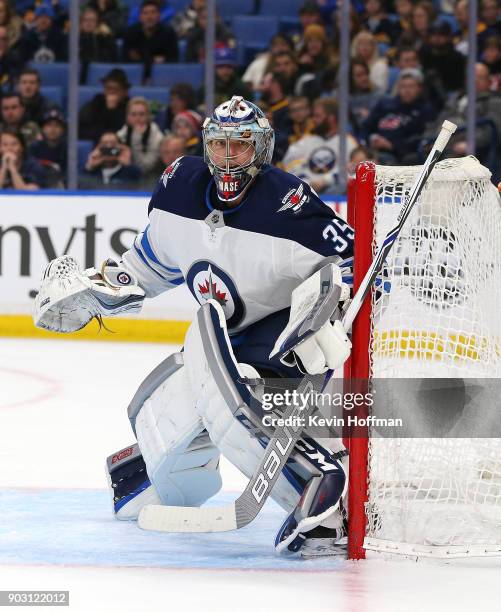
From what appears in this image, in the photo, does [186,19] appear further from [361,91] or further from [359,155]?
[359,155]

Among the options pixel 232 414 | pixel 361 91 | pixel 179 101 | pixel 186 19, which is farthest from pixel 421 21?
pixel 232 414

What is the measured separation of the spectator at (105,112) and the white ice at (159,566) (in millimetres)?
3106

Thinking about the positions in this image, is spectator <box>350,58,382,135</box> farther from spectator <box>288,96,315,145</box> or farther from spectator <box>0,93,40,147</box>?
spectator <box>0,93,40,147</box>

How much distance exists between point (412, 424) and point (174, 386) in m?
0.54

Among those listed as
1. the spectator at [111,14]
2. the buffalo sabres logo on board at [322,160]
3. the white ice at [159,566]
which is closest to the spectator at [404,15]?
the buffalo sabres logo on board at [322,160]

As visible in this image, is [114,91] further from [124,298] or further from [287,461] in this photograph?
[287,461]

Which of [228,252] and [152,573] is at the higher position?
[228,252]

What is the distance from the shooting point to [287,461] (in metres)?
3.01

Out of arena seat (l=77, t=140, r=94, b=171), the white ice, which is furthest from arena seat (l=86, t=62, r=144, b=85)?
the white ice

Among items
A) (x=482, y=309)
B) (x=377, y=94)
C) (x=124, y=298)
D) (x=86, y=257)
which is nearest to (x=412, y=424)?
(x=482, y=309)

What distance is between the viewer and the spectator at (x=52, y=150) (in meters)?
6.98

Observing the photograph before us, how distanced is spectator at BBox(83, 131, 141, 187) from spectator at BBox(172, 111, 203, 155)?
0.27 m

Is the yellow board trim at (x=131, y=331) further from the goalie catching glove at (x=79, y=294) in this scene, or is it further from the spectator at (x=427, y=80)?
the goalie catching glove at (x=79, y=294)

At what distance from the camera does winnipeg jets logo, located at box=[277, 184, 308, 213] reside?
3.06 m
